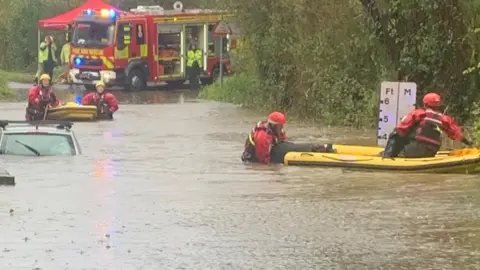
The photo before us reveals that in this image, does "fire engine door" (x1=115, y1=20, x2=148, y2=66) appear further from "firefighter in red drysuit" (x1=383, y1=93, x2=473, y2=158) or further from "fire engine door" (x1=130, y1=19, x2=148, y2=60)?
"firefighter in red drysuit" (x1=383, y1=93, x2=473, y2=158)

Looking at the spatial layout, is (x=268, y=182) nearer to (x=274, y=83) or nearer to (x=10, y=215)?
(x=10, y=215)

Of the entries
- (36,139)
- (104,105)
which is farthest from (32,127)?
(104,105)

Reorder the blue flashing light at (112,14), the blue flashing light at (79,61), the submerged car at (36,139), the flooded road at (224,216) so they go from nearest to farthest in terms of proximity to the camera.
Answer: the flooded road at (224,216)
the submerged car at (36,139)
the blue flashing light at (112,14)
the blue flashing light at (79,61)

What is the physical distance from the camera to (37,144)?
17.9m

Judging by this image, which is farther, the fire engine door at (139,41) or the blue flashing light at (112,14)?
the fire engine door at (139,41)

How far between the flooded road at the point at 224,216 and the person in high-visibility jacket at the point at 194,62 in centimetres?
2147

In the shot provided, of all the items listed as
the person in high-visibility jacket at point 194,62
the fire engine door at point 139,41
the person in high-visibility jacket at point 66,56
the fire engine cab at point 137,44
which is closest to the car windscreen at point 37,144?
the fire engine cab at point 137,44

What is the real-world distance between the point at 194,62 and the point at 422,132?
25.3m

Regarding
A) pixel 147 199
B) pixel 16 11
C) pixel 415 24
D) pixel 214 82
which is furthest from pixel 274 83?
pixel 16 11

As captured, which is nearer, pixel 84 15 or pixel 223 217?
pixel 223 217

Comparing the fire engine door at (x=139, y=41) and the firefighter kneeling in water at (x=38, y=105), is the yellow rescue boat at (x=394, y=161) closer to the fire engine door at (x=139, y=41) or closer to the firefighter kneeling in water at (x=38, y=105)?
the firefighter kneeling in water at (x=38, y=105)

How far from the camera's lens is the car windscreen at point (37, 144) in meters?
17.8

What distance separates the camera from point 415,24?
23406 mm

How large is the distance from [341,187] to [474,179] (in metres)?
1.86
